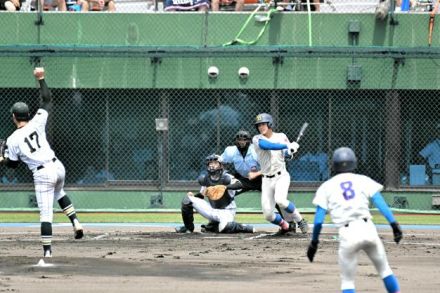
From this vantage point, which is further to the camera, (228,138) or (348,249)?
(228,138)

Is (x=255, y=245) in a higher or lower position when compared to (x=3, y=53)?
lower

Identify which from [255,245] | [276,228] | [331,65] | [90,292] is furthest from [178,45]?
[90,292]

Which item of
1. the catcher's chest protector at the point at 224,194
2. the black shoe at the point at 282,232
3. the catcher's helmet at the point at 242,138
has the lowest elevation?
the black shoe at the point at 282,232

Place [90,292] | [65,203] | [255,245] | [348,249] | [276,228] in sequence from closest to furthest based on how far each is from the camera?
[348,249], [90,292], [65,203], [255,245], [276,228]

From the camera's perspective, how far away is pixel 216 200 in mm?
18719

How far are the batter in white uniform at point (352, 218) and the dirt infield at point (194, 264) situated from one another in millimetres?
1851

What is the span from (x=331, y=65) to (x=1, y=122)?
278 inches


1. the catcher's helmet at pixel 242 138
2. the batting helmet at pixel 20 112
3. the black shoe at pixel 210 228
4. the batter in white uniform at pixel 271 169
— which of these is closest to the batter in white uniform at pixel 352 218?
the batting helmet at pixel 20 112

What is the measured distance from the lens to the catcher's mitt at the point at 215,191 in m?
18.7

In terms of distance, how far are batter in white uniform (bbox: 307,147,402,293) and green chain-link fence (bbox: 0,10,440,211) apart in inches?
524

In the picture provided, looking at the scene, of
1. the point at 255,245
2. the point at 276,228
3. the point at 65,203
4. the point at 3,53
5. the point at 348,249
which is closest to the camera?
the point at 348,249

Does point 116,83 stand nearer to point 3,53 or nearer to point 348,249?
point 3,53

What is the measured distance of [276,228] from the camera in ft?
67.6

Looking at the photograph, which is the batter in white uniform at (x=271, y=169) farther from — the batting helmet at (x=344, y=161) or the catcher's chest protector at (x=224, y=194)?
the batting helmet at (x=344, y=161)
